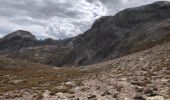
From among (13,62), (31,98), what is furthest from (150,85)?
(13,62)

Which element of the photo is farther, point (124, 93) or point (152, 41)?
point (152, 41)

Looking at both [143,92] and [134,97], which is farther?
[143,92]

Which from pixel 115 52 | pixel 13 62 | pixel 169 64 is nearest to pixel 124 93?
pixel 169 64

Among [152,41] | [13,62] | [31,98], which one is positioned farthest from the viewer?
[152,41]

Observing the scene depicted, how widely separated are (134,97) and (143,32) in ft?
553

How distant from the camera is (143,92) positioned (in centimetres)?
3275

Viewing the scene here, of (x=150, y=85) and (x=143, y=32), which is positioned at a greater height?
(x=143, y=32)

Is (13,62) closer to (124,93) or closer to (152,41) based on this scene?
(152,41)

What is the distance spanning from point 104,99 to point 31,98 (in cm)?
865

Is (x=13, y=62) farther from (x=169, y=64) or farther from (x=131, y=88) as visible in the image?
(x=131, y=88)

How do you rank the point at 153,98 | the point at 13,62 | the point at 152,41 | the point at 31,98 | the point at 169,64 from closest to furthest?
the point at 153,98
the point at 31,98
the point at 169,64
the point at 13,62
the point at 152,41

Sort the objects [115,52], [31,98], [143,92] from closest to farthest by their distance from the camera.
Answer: [143,92] → [31,98] → [115,52]

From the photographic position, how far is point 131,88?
35344mm

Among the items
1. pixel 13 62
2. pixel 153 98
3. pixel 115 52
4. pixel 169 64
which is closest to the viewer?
pixel 153 98
